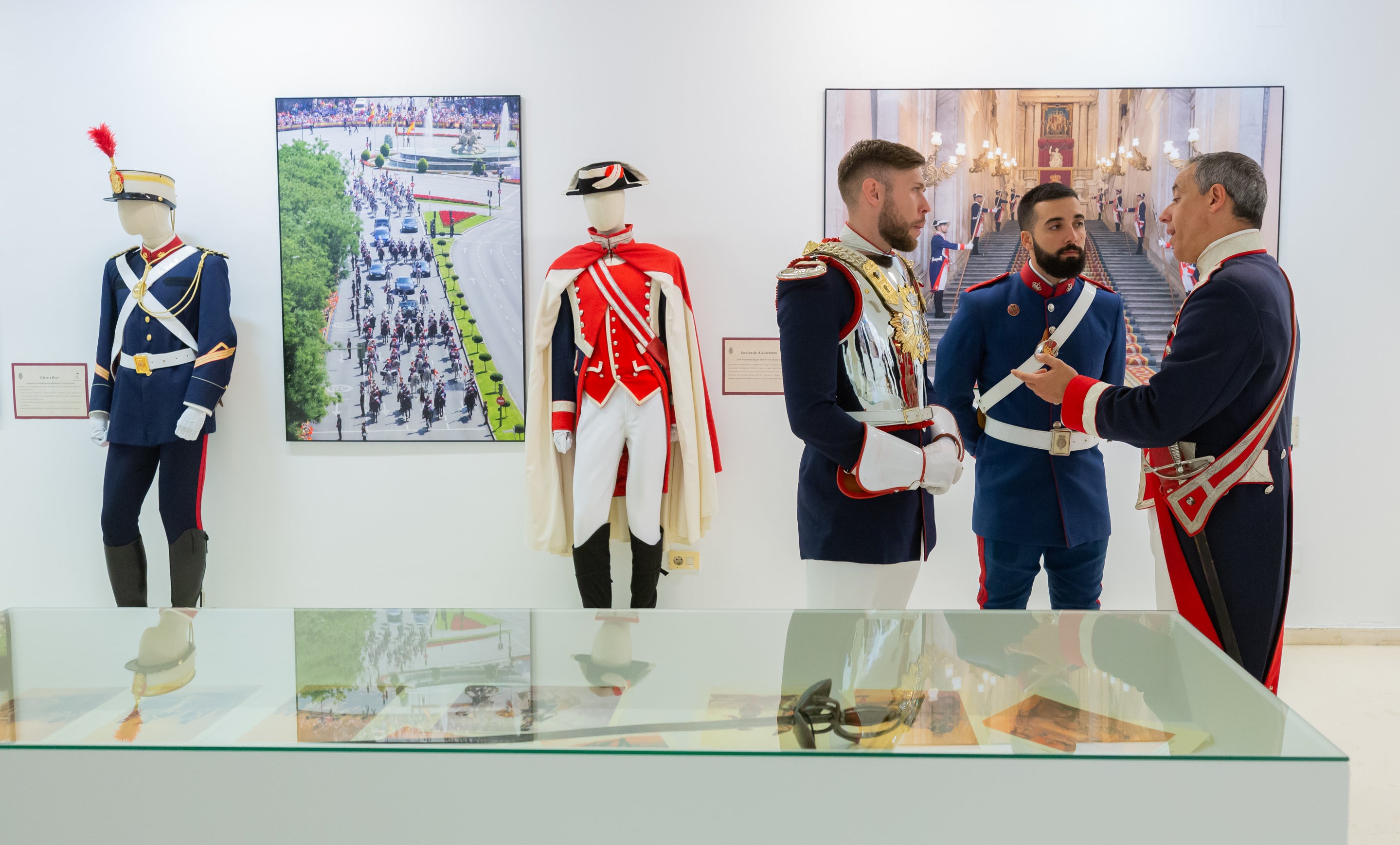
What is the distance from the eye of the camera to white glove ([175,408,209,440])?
3.22 metres

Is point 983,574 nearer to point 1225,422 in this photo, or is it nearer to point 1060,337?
point 1060,337

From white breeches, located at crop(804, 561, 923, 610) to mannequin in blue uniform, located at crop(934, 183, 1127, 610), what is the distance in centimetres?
46

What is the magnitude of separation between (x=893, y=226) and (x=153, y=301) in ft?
8.80

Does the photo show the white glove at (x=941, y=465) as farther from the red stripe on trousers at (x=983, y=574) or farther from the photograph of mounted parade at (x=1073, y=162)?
the photograph of mounted parade at (x=1073, y=162)

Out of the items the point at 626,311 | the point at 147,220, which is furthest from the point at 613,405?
the point at 147,220

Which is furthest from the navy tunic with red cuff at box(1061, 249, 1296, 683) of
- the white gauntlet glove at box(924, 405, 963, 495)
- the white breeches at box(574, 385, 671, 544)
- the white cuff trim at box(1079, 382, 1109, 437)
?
the white breeches at box(574, 385, 671, 544)

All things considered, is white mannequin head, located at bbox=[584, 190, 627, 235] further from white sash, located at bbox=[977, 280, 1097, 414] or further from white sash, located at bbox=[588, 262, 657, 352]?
white sash, located at bbox=[977, 280, 1097, 414]

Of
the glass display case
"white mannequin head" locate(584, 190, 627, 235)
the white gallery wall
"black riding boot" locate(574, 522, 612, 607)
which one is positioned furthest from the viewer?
the white gallery wall

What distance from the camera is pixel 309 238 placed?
138 inches

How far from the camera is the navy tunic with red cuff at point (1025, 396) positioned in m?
2.32

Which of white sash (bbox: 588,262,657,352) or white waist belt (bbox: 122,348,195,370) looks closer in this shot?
white sash (bbox: 588,262,657,352)

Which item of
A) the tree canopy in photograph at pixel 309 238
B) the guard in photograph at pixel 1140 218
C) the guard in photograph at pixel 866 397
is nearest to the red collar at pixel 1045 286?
the guard in photograph at pixel 866 397

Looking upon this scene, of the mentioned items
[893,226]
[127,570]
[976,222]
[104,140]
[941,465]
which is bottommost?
[127,570]

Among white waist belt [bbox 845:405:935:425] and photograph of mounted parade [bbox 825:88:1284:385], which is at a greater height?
photograph of mounted parade [bbox 825:88:1284:385]
